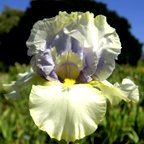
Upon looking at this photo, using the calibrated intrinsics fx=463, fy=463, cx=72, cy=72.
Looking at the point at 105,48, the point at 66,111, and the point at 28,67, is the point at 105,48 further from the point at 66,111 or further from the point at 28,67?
the point at 28,67

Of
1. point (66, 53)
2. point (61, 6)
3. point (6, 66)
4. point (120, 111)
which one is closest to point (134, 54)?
point (61, 6)

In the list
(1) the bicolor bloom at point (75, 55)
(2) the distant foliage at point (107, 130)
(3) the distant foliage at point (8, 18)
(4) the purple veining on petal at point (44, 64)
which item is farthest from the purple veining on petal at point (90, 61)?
(3) the distant foliage at point (8, 18)

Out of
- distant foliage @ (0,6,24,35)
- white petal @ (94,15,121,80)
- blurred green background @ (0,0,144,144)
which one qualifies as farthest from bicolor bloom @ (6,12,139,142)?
distant foliage @ (0,6,24,35)

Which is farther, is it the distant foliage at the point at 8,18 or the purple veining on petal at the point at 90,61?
the distant foliage at the point at 8,18

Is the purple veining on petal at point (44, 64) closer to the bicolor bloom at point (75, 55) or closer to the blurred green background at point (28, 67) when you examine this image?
the bicolor bloom at point (75, 55)

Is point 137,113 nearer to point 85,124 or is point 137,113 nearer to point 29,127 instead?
point 29,127
